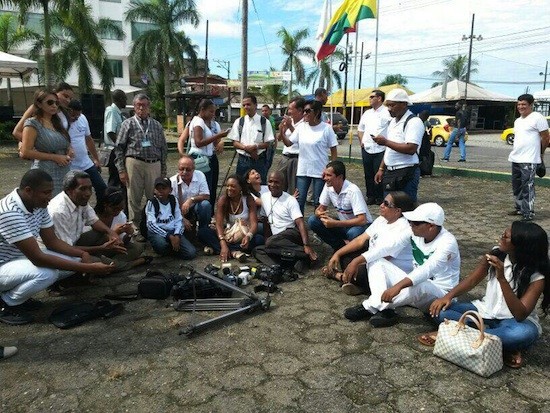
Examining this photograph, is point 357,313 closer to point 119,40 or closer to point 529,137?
point 529,137

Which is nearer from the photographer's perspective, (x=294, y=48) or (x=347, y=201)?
(x=347, y=201)

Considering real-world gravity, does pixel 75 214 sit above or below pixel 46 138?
below

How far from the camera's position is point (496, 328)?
9.42ft

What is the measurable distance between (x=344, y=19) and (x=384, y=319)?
322 inches

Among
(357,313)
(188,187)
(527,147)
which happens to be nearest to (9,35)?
(188,187)

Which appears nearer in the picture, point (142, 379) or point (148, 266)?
point (142, 379)

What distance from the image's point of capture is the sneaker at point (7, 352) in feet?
9.59

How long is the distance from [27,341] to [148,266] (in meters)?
1.70

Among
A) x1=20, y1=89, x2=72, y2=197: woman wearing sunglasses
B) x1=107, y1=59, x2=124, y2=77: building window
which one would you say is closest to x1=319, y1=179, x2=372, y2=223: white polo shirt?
x1=20, y1=89, x2=72, y2=197: woman wearing sunglasses

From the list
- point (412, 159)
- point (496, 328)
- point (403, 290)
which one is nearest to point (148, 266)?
point (403, 290)

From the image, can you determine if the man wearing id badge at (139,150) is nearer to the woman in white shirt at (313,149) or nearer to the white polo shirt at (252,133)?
the white polo shirt at (252,133)

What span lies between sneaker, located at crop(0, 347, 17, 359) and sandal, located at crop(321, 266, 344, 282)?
2.63 m

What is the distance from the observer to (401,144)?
4738 millimetres

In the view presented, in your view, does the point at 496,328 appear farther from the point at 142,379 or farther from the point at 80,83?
the point at 80,83
